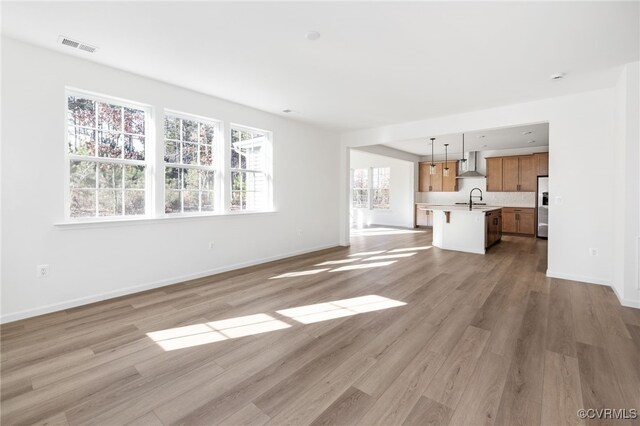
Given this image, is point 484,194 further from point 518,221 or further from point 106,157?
point 106,157

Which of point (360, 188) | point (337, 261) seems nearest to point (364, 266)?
point (337, 261)

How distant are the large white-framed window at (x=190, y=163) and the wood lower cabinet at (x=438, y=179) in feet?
27.7

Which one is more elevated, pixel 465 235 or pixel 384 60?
pixel 384 60

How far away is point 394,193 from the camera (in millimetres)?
11477

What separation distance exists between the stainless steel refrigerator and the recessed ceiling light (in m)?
8.15

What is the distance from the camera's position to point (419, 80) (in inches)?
154

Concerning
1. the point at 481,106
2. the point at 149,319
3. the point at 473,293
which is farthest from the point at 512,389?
the point at 481,106

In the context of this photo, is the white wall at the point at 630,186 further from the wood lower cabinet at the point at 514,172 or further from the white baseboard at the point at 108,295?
the wood lower cabinet at the point at 514,172

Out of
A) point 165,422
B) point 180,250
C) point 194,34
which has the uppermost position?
point 194,34

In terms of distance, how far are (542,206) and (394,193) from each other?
4.69 metres

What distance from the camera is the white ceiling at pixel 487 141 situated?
268 inches

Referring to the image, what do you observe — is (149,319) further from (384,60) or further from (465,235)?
(465,235)

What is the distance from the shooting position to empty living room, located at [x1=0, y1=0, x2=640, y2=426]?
6.42 ft

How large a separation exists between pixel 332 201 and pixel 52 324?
528 cm
